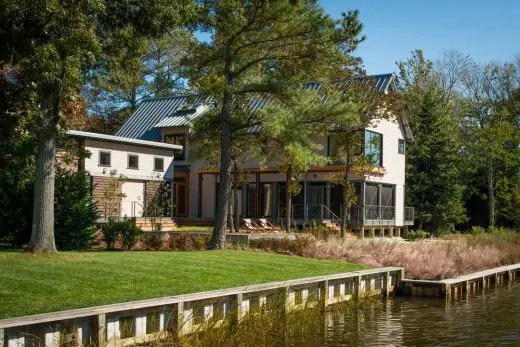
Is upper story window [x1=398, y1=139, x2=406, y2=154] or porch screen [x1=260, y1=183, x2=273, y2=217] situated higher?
upper story window [x1=398, y1=139, x2=406, y2=154]

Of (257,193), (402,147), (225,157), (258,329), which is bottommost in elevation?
(258,329)

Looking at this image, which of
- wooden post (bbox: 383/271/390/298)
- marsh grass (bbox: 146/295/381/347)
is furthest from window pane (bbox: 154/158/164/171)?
marsh grass (bbox: 146/295/381/347)

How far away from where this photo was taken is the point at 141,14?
53.6 ft

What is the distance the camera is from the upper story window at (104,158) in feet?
111

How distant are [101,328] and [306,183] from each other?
28.1m

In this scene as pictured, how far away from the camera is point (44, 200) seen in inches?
648

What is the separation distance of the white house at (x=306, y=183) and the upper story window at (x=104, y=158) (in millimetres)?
4287

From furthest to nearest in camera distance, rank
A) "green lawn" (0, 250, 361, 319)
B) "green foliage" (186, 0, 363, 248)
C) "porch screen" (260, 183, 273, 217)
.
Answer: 1. "porch screen" (260, 183, 273, 217)
2. "green foliage" (186, 0, 363, 248)
3. "green lawn" (0, 250, 361, 319)

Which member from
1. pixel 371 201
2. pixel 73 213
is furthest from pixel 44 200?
pixel 371 201

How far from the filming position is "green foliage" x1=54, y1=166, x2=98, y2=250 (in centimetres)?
2056

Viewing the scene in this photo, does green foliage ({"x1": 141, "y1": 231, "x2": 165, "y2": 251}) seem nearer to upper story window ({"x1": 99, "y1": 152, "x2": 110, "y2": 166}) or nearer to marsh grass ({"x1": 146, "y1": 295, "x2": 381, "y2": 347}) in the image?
marsh grass ({"x1": 146, "y1": 295, "x2": 381, "y2": 347})

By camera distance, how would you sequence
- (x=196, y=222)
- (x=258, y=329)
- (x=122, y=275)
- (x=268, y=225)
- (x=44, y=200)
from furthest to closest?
(x=196, y=222)
(x=268, y=225)
(x=44, y=200)
(x=122, y=275)
(x=258, y=329)

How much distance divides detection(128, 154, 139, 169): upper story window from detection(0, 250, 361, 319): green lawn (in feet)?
57.7

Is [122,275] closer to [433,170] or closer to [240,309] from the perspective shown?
[240,309]
